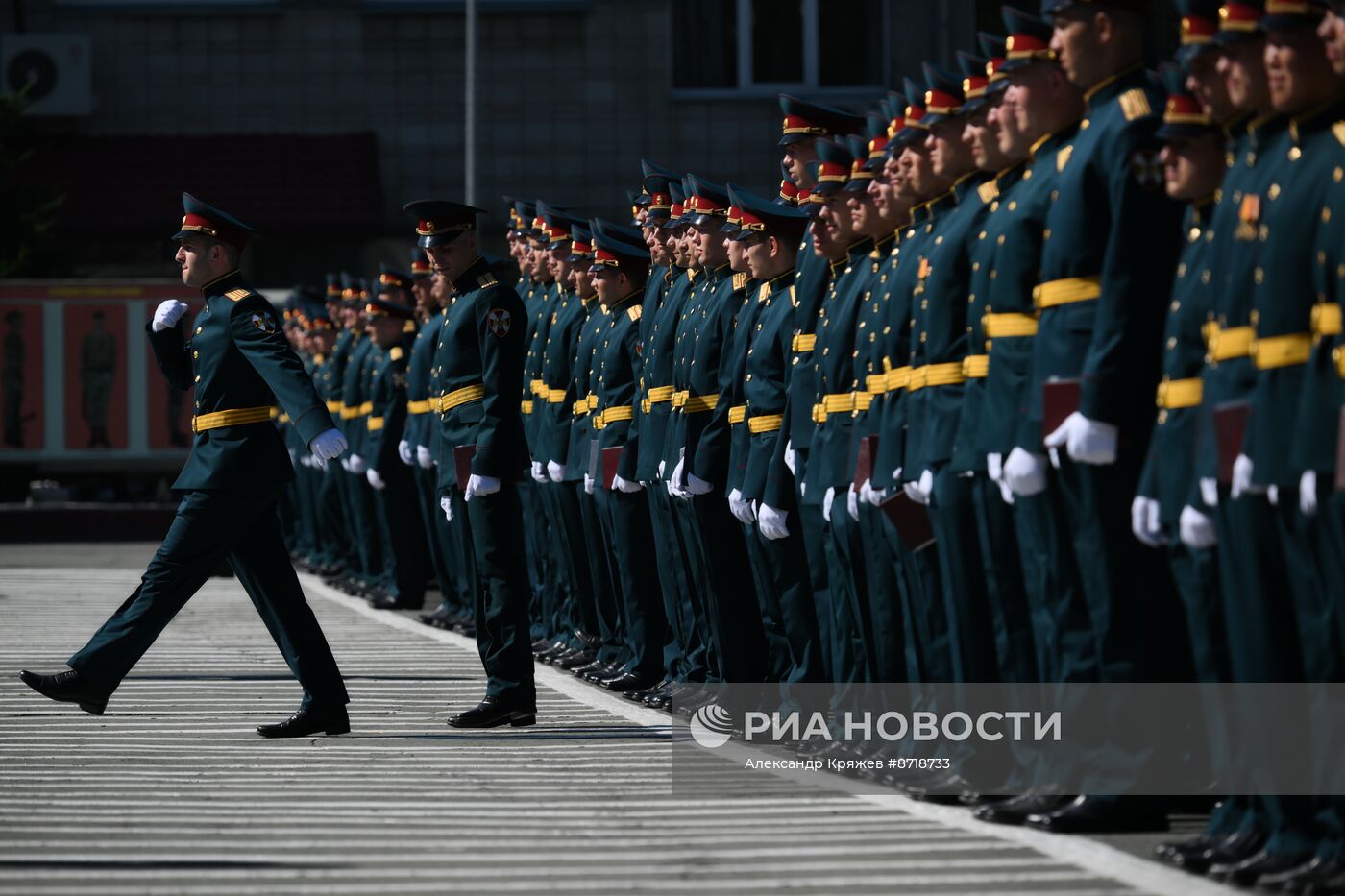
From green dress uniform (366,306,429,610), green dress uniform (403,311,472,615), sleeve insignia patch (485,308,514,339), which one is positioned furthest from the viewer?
green dress uniform (366,306,429,610)

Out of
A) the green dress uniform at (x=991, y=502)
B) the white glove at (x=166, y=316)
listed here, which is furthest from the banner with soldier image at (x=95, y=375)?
the green dress uniform at (x=991, y=502)

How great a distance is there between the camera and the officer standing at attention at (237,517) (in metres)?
9.67

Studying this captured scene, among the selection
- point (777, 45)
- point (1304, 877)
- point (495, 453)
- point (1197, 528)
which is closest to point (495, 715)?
point (495, 453)

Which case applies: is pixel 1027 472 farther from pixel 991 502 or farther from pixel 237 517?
pixel 237 517

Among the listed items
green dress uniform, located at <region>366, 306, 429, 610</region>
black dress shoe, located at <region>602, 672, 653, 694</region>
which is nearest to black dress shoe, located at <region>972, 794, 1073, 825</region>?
black dress shoe, located at <region>602, 672, 653, 694</region>

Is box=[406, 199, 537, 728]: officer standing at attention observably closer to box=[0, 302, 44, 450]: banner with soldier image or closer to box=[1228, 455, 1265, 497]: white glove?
box=[1228, 455, 1265, 497]: white glove

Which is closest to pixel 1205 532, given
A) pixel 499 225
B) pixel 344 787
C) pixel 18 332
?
pixel 344 787

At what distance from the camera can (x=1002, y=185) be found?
7926mm

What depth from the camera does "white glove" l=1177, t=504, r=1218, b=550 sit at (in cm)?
641

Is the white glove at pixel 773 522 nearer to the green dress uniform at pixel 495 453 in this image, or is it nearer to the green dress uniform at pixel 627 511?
the green dress uniform at pixel 495 453

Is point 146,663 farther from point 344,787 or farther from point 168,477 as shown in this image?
point 168,477

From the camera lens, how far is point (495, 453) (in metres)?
10.4

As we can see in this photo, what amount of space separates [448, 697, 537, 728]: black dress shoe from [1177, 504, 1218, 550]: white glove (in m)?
4.27

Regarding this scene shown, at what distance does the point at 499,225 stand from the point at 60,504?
21.6ft
